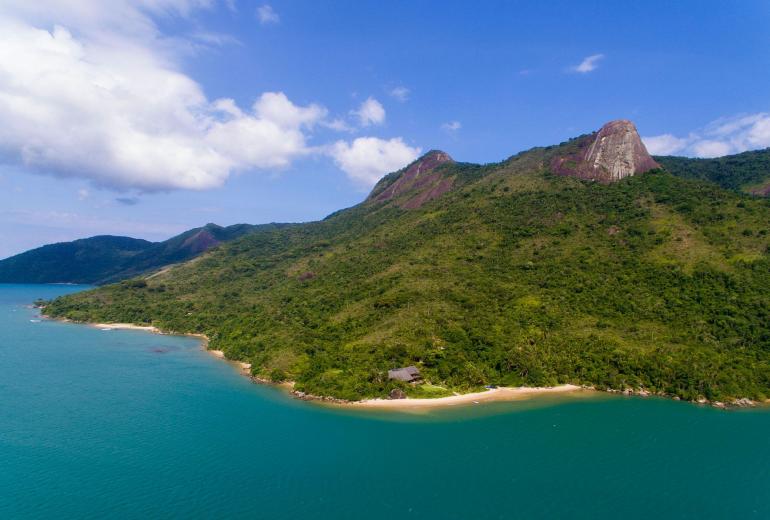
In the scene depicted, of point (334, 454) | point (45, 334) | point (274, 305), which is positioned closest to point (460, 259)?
point (274, 305)

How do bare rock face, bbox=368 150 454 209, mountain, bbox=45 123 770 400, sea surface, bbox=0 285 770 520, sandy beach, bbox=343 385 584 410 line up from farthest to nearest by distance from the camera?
bare rock face, bbox=368 150 454 209
mountain, bbox=45 123 770 400
sandy beach, bbox=343 385 584 410
sea surface, bbox=0 285 770 520

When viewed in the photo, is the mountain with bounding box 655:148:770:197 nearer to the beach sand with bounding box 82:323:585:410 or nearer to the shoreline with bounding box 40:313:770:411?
the shoreline with bounding box 40:313:770:411

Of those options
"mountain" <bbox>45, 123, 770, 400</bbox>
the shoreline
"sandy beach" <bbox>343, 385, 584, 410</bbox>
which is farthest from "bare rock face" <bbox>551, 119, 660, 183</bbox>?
"sandy beach" <bbox>343, 385, 584, 410</bbox>

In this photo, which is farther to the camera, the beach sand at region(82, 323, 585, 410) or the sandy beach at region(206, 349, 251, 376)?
the sandy beach at region(206, 349, 251, 376)

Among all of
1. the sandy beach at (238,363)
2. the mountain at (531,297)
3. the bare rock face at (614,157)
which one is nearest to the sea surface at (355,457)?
the mountain at (531,297)

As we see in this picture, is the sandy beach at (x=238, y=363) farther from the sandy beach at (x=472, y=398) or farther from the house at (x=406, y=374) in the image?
the house at (x=406, y=374)

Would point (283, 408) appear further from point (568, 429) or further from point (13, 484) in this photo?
point (568, 429)

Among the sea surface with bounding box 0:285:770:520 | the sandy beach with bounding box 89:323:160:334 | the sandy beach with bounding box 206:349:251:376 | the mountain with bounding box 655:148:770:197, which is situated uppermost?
the mountain with bounding box 655:148:770:197
